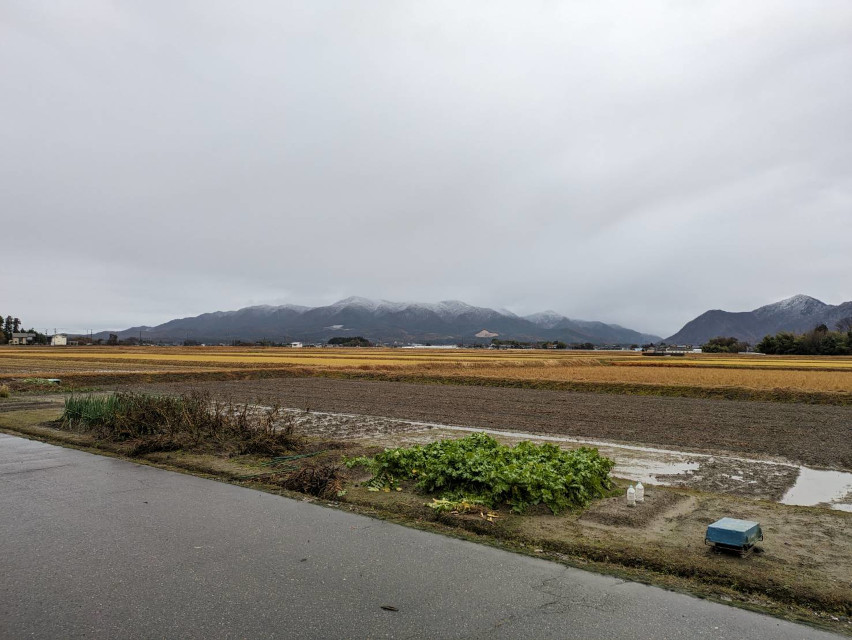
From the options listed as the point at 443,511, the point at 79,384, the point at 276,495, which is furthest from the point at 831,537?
the point at 79,384

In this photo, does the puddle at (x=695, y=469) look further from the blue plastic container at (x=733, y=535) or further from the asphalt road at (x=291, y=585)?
the asphalt road at (x=291, y=585)

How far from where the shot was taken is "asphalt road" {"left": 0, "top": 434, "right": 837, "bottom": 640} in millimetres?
4492

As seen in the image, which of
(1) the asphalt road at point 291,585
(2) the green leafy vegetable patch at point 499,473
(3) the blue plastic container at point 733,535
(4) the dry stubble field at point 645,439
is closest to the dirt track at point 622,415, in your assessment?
(4) the dry stubble field at point 645,439

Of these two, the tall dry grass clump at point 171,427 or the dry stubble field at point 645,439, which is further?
the tall dry grass clump at point 171,427

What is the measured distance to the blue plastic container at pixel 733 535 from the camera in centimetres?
608

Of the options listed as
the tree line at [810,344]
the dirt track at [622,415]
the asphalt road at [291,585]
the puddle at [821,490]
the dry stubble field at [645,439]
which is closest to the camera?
the asphalt road at [291,585]

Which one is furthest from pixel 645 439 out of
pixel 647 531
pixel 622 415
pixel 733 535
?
pixel 733 535

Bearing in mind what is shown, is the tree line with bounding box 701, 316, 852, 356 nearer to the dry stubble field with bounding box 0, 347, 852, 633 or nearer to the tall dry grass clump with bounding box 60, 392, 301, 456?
the dry stubble field with bounding box 0, 347, 852, 633

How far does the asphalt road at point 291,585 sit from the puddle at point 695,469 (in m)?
5.31

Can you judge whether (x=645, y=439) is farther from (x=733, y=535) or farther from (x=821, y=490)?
(x=733, y=535)

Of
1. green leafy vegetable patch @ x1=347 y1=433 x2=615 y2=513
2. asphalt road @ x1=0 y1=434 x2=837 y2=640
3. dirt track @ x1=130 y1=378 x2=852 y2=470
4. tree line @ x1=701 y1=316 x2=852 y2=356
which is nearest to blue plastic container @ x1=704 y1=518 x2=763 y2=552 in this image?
asphalt road @ x1=0 y1=434 x2=837 y2=640

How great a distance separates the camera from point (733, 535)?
6.09m

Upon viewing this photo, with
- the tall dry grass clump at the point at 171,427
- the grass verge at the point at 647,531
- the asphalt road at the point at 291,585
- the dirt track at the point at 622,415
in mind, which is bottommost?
the dirt track at the point at 622,415

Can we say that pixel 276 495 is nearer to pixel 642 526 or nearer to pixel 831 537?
pixel 642 526
